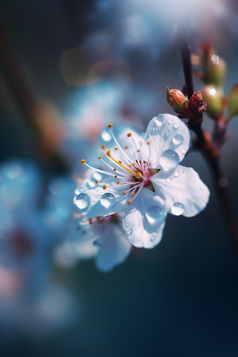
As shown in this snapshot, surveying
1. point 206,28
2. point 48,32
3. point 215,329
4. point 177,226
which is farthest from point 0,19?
point 215,329

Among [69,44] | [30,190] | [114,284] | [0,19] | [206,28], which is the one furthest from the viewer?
[69,44]

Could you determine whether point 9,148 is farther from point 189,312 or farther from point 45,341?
point 189,312

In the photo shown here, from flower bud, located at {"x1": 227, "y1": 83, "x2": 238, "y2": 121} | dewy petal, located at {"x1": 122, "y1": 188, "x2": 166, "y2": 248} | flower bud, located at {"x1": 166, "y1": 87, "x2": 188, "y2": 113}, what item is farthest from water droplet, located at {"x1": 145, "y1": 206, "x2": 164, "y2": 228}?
flower bud, located at {"x1": 227, "y1": 83, "x2": 238, "y2": 121}

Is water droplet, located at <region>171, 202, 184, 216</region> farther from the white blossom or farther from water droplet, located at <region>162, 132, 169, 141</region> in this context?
water droplet, located at <region>162, 132, 169, 141</region>

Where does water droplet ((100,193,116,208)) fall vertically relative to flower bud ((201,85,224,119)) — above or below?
below

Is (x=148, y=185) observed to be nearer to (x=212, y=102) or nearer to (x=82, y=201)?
(x=82, y=201)

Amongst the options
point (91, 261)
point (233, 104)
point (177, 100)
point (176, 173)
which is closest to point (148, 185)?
point (176, 173)

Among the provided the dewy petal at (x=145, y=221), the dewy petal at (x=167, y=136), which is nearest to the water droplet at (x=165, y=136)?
the dewy petal at (x=167, y=136)
